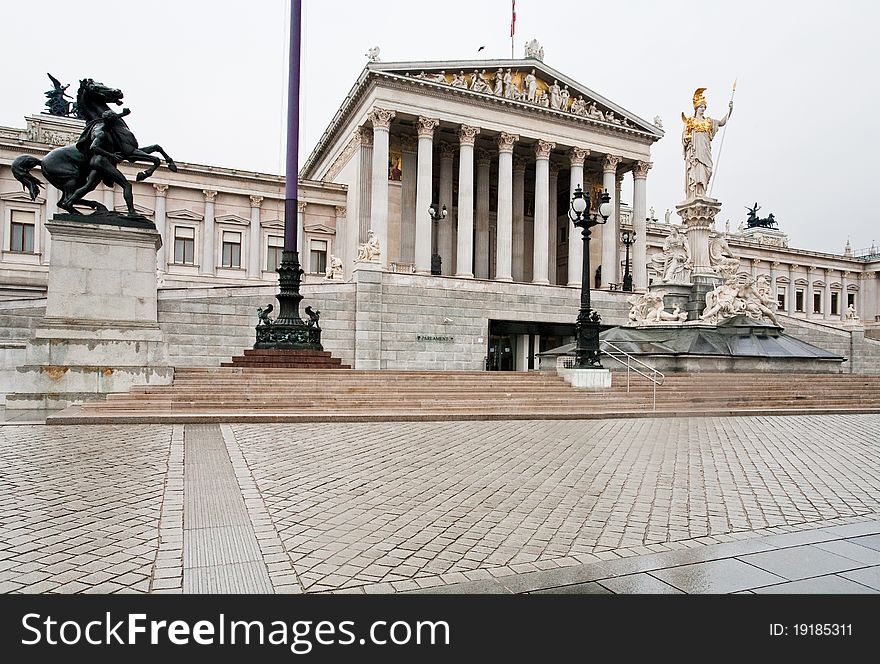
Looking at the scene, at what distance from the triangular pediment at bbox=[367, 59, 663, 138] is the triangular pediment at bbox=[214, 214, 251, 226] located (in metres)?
15.1

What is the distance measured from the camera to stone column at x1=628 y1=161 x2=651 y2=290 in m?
53.8

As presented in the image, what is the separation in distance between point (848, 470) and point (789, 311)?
251 ft

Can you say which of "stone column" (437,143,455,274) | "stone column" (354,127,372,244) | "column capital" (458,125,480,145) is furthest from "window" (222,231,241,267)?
"column capital" (458,125,480,145)

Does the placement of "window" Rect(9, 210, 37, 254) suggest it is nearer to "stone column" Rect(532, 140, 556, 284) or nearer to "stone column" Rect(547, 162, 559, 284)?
"stone column" Rect(532, 140, 556, 284)

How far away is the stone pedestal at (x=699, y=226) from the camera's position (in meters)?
31.5

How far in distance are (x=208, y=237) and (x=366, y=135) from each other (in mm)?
14235

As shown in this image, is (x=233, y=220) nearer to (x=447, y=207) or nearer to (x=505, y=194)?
(x=447, y=207)

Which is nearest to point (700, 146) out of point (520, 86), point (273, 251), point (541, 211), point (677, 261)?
point (677, 261)

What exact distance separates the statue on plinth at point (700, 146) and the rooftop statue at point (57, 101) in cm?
6408

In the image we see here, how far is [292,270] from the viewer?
858 inches

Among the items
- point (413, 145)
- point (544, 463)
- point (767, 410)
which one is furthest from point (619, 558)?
point (413, 145)

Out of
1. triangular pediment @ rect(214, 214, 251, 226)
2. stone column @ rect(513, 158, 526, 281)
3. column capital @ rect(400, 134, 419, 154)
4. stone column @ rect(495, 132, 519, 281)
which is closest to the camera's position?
stone column @ rect(495, 132, 519, 281)
